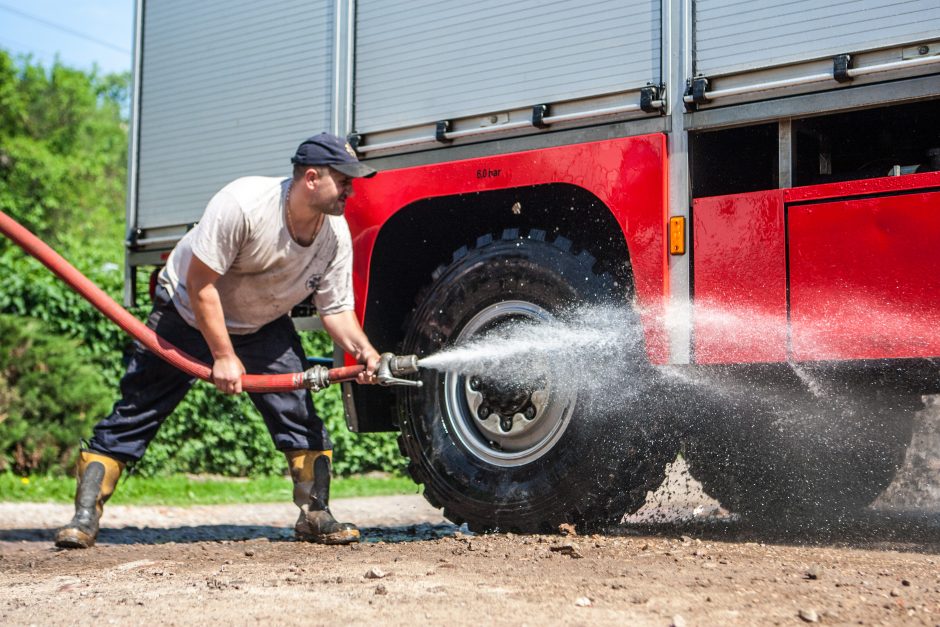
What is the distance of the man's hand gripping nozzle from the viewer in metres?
4.74

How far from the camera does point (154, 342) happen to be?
5.05m

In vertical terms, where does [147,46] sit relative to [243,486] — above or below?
above

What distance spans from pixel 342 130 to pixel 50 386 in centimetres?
540

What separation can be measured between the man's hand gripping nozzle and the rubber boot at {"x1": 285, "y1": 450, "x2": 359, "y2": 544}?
47 centimetres

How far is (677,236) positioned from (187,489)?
6.43m

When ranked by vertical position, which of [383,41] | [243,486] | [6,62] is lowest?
[243,486]

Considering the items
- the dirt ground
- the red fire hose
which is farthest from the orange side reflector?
the red fire hose

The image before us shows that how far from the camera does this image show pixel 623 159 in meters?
4.31

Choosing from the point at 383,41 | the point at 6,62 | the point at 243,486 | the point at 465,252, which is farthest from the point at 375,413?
the point at 6,62

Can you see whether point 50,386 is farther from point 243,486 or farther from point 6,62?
point 6,62

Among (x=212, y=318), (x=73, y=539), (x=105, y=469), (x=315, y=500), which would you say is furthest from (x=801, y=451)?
(x=73, y=539)

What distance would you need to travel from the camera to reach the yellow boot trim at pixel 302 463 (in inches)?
206

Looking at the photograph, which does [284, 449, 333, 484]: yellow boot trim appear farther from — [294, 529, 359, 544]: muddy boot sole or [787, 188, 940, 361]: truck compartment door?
[787, 188, 940, 361]: truck compartment door

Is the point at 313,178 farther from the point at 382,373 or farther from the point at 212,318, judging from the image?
the point at 382,373
